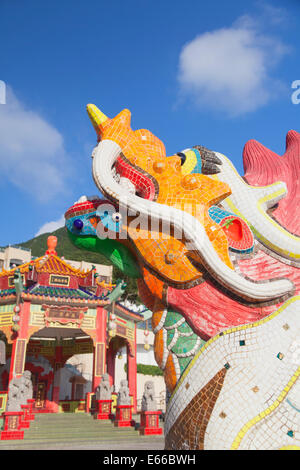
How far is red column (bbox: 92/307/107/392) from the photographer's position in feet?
45.1

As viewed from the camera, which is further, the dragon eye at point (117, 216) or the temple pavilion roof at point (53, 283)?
the temple pavilion roof at point (53, 283)

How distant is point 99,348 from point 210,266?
465 inches

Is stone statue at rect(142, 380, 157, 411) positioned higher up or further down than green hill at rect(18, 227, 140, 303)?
further down

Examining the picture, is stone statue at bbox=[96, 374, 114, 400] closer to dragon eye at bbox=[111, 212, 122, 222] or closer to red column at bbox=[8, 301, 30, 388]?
red column at bbox=[8, 301, 30, 388]

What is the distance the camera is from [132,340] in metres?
17.0

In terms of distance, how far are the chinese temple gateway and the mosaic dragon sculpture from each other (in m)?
10.7

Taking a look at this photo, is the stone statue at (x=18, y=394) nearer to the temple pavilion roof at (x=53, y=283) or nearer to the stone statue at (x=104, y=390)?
the stone statue at (x=104, y=390)

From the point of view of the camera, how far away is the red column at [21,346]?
12742mm

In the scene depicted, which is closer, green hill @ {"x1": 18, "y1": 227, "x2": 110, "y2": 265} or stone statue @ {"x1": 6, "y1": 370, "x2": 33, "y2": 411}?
stone statue @ {"x1": 6, "y1": 370, "x2": 33, "y2": 411}

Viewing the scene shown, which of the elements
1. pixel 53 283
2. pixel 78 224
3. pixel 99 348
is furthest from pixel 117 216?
pixel 53 283

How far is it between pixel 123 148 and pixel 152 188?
21.6 inches

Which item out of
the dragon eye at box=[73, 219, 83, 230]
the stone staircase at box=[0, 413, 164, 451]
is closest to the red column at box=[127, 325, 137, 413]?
the stone staircase at box=[0, 413, 164, 451]

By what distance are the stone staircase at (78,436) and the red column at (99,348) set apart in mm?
1406

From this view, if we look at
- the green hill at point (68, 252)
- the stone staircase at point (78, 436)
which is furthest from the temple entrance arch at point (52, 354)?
the green hill at point (68, 252)
